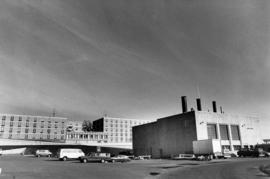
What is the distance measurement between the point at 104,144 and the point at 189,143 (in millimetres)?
50904

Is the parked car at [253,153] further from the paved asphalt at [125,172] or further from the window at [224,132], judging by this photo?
the paved asphalt at [125,172]

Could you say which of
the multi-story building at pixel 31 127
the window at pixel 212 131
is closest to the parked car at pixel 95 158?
the window at pixel 212 131

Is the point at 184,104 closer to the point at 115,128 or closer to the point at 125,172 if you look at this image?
the point at 125,172

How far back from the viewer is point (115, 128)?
168 meters

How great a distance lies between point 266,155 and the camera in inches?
1932

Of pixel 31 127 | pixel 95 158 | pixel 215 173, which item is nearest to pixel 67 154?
pixel 95 158

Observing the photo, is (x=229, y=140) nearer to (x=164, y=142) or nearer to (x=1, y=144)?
(x=164, y=142)

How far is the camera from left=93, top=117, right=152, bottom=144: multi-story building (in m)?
165

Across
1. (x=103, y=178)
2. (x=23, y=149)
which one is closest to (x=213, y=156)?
(x=103, y=178)

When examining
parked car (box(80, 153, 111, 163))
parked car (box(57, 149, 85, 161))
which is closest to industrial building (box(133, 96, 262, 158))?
parked car (box(80, 153, 111, 163))

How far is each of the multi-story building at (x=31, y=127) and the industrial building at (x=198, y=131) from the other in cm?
8036

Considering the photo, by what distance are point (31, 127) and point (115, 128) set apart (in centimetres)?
5271

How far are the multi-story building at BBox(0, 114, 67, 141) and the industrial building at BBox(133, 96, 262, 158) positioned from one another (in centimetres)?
8036

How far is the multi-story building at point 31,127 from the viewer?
135500 millimetres
